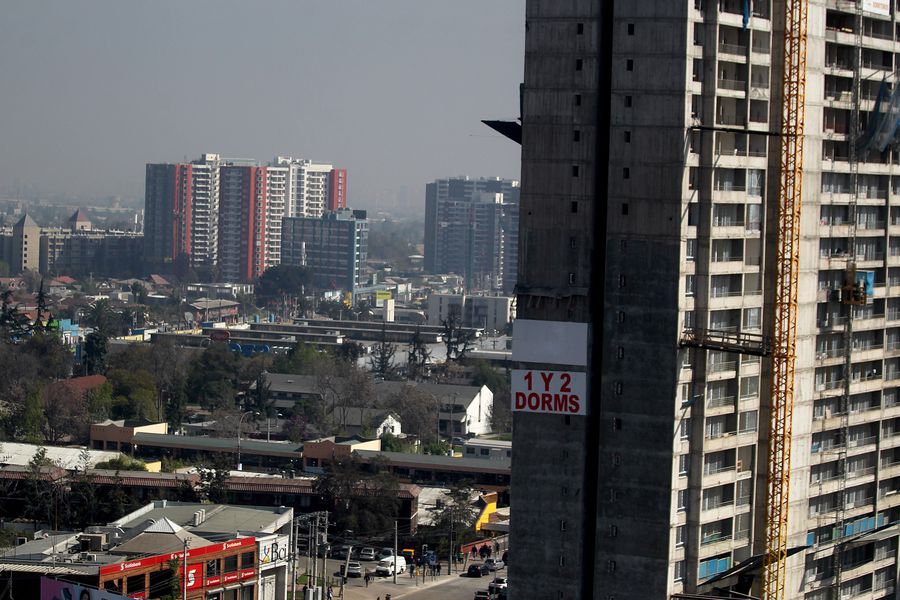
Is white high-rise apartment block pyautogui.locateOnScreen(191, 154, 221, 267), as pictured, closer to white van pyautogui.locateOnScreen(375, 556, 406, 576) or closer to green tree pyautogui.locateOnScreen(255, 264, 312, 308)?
green tree pyautogui.locateOnScreen(255, 264, 312, 308)

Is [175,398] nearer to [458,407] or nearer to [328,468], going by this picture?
[458,407]

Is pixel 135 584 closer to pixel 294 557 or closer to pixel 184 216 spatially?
pixel 294 557

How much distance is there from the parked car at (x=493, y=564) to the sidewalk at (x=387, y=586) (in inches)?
26.3

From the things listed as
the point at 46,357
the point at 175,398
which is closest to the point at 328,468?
the point at 175,398

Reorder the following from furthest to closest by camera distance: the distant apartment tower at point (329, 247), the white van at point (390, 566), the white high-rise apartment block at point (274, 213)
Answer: the white high-rise apartment block at point (274, 213) < the distant apartment tower at point (329, 247) < the white van at point (390, 566)

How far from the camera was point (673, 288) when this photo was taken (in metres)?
20.6

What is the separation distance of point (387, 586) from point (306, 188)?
8859 centimetres

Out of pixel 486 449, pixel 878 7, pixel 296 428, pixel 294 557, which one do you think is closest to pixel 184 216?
pixel 296 428

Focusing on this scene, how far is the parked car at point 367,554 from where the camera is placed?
32.9 meters

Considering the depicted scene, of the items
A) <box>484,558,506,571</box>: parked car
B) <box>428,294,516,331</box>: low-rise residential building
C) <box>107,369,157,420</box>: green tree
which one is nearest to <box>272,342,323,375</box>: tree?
<box>107,369,157,420</box>: green tree

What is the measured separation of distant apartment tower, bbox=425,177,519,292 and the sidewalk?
81453 millimetres

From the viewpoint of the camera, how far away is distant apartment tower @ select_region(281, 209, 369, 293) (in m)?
104

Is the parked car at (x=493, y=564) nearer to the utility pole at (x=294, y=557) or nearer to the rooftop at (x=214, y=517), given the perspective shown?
the rooftop at (x=214, y=517)

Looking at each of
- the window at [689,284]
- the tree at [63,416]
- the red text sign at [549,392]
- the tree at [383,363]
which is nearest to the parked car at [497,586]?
the red text sign at [549,392]
